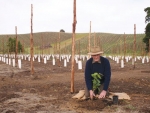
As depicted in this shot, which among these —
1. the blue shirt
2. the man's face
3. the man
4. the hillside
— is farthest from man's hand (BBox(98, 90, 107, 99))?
the hillside

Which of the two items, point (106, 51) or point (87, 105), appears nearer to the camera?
point (87, 105)

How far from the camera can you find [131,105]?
26.0 ft

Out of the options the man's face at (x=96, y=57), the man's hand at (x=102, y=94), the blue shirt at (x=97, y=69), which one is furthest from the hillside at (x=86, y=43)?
the man's hand at (x=102, y=94)

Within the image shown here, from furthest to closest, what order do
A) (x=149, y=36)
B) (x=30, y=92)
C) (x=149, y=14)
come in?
(x=149, y=14) < (x=149, y=36) < (x=30, y=92)

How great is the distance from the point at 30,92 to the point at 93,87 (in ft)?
12.6

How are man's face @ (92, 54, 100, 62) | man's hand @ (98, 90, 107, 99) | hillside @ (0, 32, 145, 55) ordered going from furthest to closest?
hillside @ (0, 32, 145, 55), man's face @ (92, 54, 100, 62), man's hand @ (98, 90, 107, 99)

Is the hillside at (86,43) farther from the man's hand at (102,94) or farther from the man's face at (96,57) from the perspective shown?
the man's hand at (102,94)

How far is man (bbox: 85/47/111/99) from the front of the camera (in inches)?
314

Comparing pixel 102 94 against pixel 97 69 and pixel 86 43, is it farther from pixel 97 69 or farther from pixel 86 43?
pixel 86 43

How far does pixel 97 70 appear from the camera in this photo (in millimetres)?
8312

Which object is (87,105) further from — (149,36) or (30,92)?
(149,36)

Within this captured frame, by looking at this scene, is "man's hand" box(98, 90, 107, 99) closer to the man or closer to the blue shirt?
the man

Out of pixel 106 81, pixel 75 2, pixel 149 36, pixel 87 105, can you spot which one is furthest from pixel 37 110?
pixel 149 36

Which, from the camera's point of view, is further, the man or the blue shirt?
→ the blue shirt
